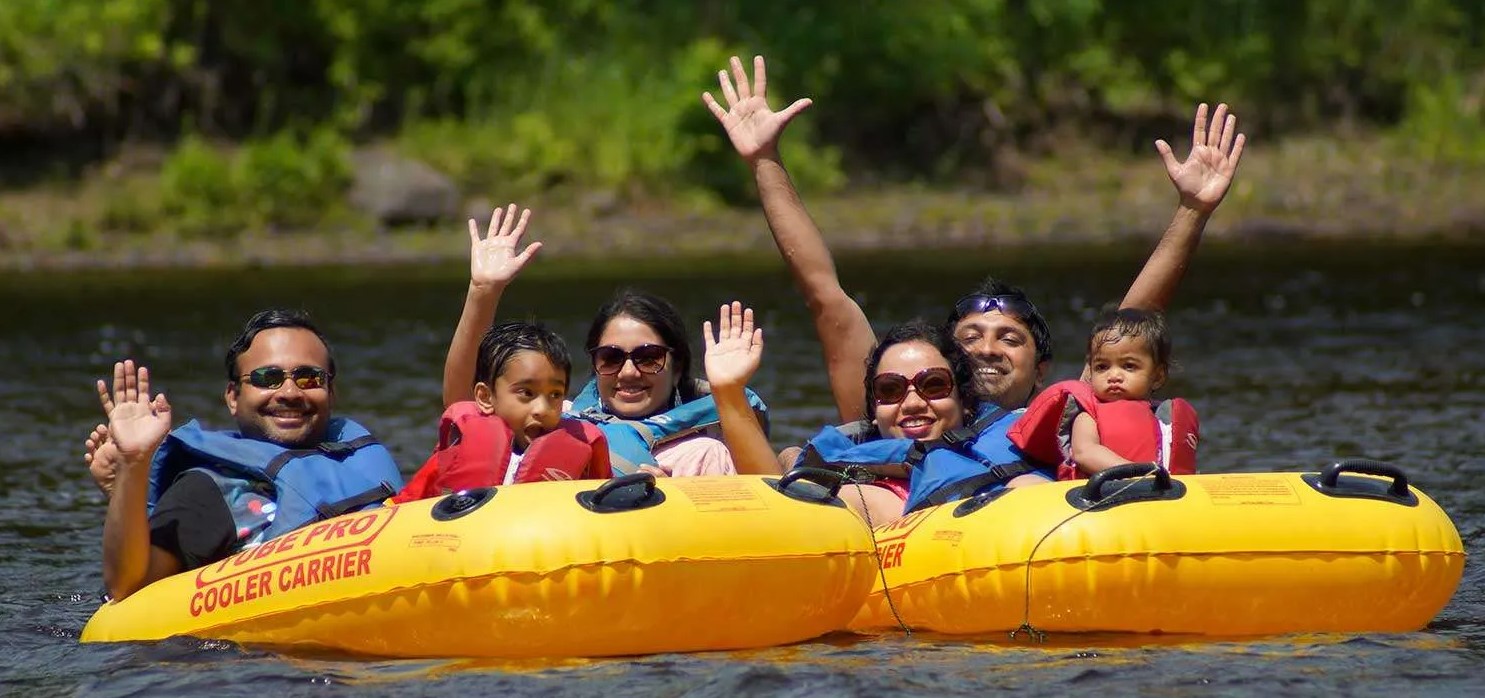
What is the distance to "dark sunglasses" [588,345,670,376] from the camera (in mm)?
6859

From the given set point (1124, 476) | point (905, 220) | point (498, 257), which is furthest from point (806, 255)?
point (905, 220)

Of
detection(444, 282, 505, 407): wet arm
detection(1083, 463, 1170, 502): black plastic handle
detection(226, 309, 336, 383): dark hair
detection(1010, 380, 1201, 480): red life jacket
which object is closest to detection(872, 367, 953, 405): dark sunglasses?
detection(1010, 380, 1201, 480): red life jacket

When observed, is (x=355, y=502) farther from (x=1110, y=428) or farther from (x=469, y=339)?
(x=1110, y=428)

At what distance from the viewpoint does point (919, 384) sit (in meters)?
6.46

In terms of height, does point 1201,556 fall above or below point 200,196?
below

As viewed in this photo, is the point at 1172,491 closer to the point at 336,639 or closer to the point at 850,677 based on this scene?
the point at 850,677

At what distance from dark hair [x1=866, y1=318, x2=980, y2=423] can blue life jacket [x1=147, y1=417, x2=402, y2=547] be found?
1.56 m

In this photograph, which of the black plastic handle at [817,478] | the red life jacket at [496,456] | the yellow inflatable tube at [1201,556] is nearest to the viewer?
the yellow inflatable tube at [1201,556]

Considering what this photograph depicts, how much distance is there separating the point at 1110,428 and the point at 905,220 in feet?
61.3

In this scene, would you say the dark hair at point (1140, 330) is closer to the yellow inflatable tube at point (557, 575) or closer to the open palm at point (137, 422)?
the yellow inflatable tube at point (557, 575)

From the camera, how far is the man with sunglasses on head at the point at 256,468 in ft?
20.5

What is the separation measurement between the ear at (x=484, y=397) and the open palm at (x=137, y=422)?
94 cm

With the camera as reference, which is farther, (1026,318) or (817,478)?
(1026,318)

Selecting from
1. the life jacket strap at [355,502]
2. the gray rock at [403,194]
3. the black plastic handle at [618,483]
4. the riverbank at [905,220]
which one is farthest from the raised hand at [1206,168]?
the gray rock at [403,194]
